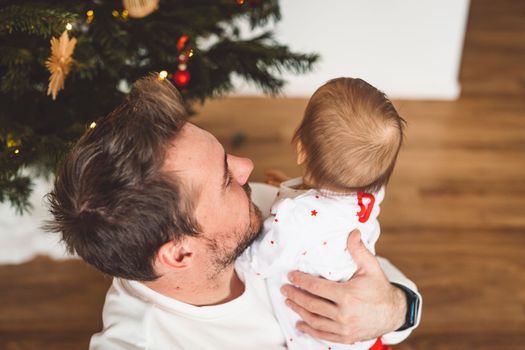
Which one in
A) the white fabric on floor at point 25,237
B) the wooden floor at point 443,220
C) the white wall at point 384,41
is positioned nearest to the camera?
the wooden floor at point 443,220

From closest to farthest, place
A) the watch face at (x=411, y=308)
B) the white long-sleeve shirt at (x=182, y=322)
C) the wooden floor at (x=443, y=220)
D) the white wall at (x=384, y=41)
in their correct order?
the white long-sleeve shirt at (x=182, y=322), the watch face at (x=411, y=308), the wooden floor at (x=443, y=220), the white wall at (x=384, y=41)

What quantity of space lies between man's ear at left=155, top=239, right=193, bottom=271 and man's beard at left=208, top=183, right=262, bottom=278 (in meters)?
0.06

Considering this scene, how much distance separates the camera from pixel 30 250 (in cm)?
204

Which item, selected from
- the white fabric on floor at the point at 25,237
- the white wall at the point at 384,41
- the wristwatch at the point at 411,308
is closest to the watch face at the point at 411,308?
the wristwatch at the point at 411,308

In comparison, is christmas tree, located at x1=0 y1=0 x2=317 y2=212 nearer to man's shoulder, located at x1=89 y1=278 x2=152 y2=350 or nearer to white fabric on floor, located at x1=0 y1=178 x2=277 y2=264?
man's shoulder, located at x1=89 y1=278 x2=152 y2=350

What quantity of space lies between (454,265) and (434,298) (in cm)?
19

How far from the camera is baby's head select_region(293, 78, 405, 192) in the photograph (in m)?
1.03

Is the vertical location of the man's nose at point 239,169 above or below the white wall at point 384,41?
above

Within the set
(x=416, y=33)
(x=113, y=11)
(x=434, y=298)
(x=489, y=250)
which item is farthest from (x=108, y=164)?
(x=416, y=33)

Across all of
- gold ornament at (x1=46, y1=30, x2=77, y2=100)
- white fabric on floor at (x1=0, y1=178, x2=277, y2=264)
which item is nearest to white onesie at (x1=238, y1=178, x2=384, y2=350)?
gold ornament at (x1=46, y1=30, x2=77, y2=100)

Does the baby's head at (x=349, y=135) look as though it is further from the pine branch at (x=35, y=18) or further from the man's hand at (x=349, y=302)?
the pine branch at (x=35, y=18)

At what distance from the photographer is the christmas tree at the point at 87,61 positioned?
1.14 m

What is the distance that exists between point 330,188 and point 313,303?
0.26 metres

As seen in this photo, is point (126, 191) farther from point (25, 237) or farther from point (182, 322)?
point (25, 237)
